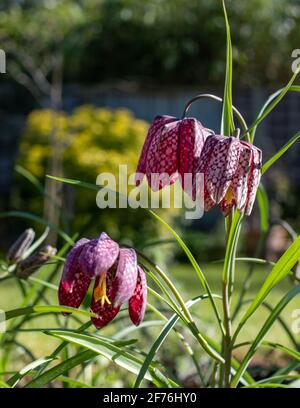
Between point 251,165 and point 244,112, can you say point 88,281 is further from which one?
point 244,112

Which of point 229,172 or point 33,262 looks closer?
point 229,172

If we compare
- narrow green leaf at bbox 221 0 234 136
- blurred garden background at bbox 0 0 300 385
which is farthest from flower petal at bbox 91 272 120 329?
blurred garden background at bbox 0 0 300 385

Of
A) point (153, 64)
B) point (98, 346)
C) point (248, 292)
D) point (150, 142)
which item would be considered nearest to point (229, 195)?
point (150, 142)

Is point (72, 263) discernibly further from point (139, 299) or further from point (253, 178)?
point (253, 178)

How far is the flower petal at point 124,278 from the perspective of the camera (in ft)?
2.85

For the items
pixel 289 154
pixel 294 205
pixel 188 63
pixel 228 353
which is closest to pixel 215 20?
pixel 188 63

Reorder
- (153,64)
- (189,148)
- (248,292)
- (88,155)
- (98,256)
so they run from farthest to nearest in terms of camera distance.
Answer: (153,64)
(88,155)
(248,292)
(189,148)
(98,256)

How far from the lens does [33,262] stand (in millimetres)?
1160

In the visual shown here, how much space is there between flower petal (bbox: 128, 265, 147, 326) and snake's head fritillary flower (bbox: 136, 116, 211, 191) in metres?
0.12

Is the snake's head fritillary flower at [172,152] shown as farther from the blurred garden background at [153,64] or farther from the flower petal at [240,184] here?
the blurred garden background at [153,64]

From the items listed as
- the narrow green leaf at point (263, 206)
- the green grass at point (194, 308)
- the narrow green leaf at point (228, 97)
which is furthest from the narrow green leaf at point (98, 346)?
the green grass at point (194, 308)

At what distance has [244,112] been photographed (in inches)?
295

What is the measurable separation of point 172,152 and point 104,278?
193mm

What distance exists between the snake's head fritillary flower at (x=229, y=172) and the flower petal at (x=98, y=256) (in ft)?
0.43
